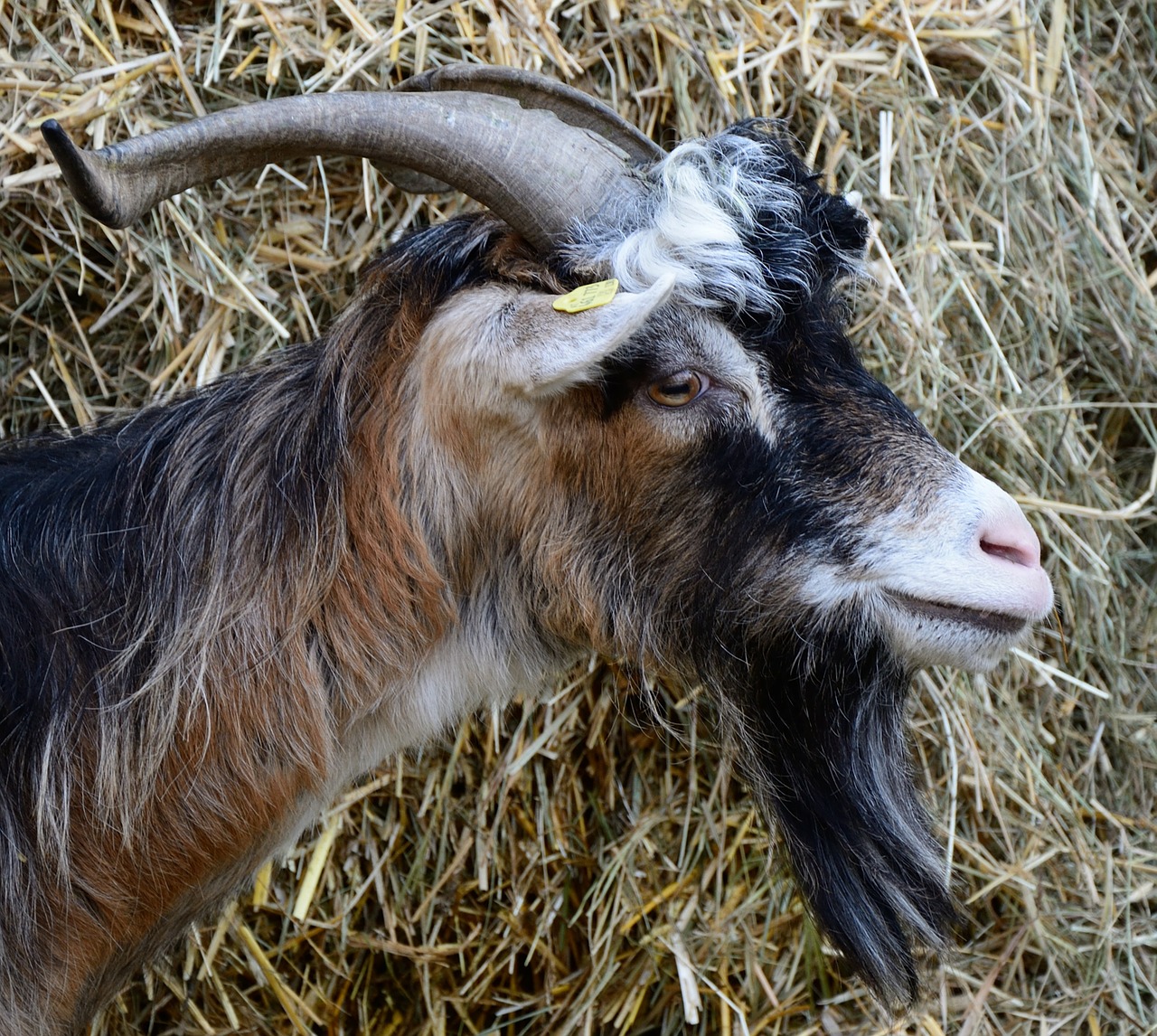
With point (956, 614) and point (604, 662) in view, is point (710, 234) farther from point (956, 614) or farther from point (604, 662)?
point (604, 662)

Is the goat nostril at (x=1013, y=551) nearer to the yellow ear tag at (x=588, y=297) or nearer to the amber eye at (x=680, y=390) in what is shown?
the amber eye at (x=680, y=390)

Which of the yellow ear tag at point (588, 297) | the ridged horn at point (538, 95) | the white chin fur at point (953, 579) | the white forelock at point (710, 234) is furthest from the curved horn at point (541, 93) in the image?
the white chin fur at point (953, 579)

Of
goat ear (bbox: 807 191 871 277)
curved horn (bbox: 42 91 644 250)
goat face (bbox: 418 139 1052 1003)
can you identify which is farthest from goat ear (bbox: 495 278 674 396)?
goat ear (bbox: 807 191 871 277)

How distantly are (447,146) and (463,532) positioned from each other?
732mm

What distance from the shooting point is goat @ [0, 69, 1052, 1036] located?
2211 mm

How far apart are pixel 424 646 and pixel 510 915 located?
1405 mm

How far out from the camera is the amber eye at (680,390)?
2.24 m

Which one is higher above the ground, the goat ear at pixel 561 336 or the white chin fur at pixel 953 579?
the goat ear at pixel 561 336

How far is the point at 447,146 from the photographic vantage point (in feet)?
7.55

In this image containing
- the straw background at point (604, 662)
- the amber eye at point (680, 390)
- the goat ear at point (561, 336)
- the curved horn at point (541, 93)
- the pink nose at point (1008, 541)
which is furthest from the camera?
the straw background at point (604, 662)

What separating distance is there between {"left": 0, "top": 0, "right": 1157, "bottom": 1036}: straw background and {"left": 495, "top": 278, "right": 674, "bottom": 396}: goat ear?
1.20 m

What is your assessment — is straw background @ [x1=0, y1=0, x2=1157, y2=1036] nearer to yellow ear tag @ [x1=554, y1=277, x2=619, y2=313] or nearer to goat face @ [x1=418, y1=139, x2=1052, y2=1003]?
goat face @ [x1=418, y1=139, x2=1052, y2=1003]

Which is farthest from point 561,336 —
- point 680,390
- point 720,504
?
point 720,504

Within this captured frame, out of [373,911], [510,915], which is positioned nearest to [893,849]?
[510,915]
